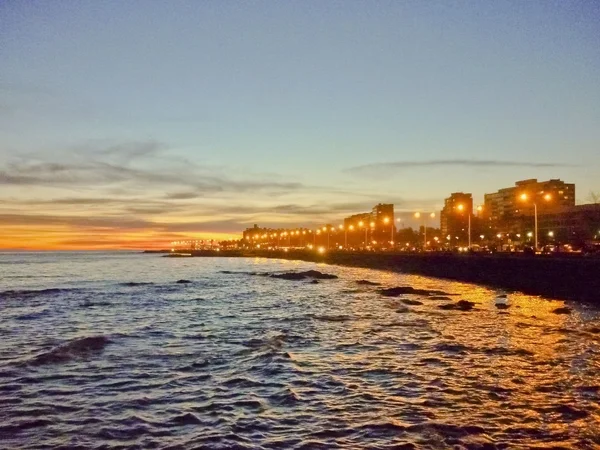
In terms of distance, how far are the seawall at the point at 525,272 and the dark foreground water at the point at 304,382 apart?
1290cm

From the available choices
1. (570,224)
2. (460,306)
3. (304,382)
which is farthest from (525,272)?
(570,224)

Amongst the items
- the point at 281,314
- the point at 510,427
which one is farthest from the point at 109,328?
the point at 510,427

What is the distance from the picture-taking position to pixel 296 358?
25.2 meters

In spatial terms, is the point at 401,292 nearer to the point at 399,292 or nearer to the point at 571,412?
the point at 399,292

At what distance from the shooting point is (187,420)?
52.2 feet

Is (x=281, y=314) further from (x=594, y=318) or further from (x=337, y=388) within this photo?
(x=337, y=388)

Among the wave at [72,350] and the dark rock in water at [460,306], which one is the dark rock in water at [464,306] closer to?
the dark rock in water at [460,306]

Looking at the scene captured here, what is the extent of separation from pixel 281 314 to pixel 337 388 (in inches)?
986

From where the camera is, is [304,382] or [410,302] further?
[410,302]

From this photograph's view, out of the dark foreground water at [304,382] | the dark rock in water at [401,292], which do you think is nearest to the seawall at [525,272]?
the dark rock in water at [401,292]

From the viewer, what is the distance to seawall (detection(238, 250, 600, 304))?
170 feet

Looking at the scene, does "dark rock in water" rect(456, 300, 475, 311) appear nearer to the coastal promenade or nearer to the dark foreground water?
the dark foreground water

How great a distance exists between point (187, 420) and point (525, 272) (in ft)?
185

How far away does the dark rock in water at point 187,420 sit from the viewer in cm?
1565
